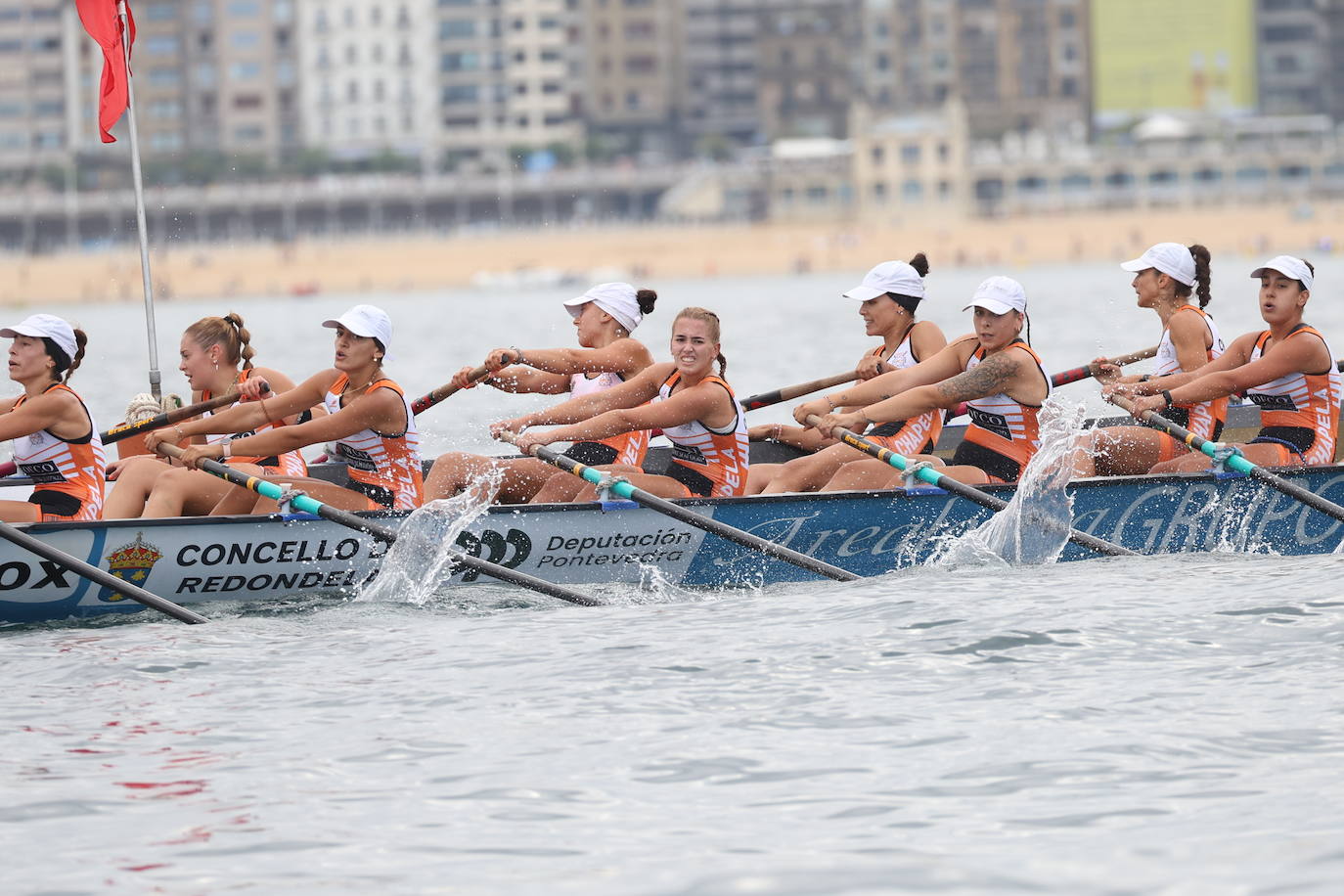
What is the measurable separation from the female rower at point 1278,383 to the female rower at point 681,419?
7.58 feet

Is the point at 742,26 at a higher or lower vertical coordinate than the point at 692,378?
higher

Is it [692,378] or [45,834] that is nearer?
[45,834]

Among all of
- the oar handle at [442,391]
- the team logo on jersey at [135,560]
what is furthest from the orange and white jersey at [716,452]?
the team logo on jersey at [135,560]

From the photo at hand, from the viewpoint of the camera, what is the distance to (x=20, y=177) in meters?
121

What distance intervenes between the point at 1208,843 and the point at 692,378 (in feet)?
16.6

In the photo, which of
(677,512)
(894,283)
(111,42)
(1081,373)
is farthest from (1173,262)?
(111,42)

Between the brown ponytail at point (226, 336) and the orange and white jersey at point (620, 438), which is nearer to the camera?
the brown ponytail at point (226, 336)

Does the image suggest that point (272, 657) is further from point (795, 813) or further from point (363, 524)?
point (795, 813)

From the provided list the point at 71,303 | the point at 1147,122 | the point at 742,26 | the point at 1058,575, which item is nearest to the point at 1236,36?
the point at 1147,122

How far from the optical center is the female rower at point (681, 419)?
1115 cm

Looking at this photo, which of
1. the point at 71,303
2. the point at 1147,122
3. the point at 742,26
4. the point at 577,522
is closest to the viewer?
the point at 577,522

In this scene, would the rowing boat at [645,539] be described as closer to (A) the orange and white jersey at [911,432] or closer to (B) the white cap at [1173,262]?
(A) the orange and white jersey at [911,432]

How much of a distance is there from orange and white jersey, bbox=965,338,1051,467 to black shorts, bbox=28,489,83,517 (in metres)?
5.07

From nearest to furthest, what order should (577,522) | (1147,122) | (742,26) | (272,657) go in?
1. (272,657)
2. (577,522)
3. (1147,122)
4. (742,26)
